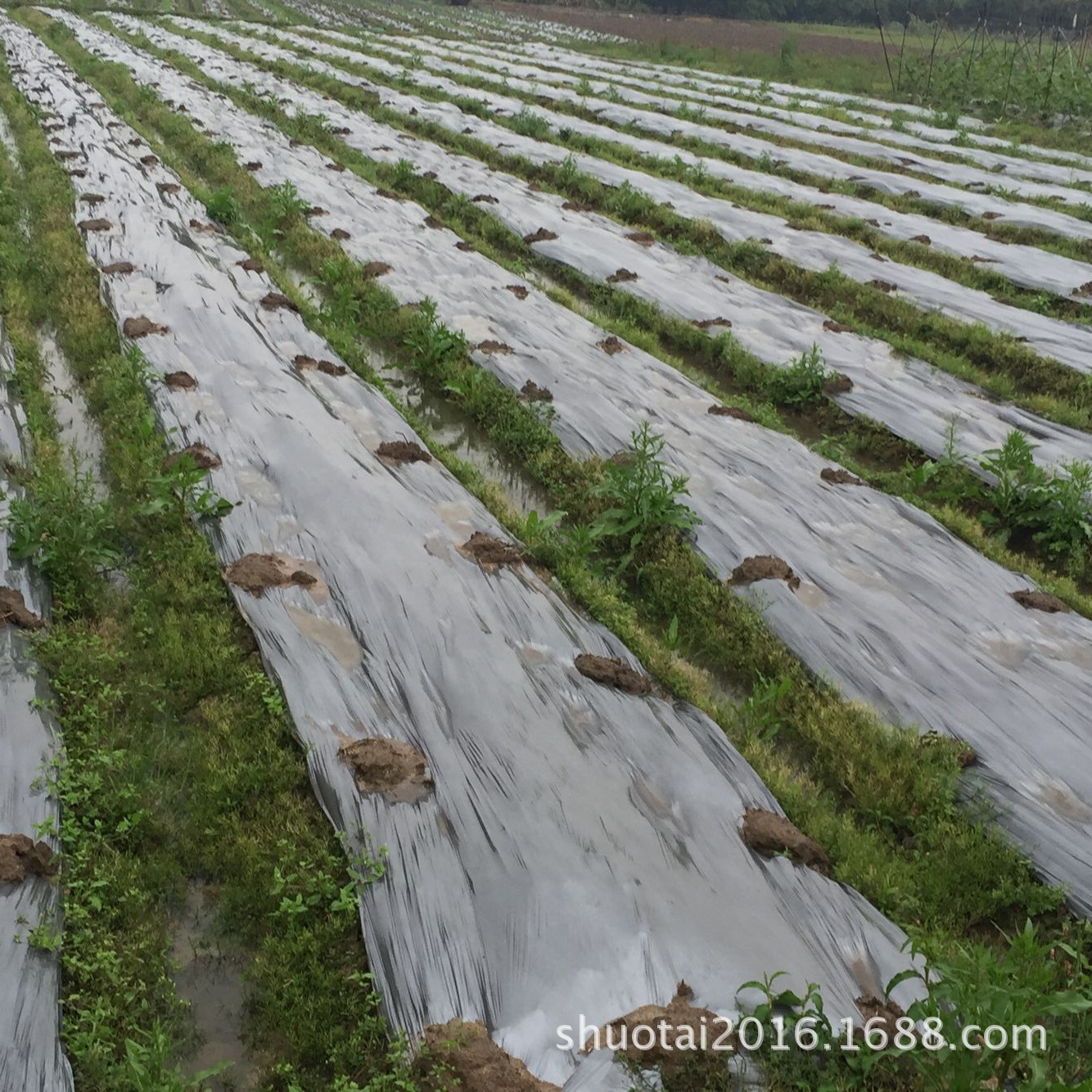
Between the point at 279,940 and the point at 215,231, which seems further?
the point at 215,231

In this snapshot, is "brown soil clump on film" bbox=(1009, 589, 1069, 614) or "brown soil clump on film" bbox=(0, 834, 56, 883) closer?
"brown soil clump on film" bbox=(0, 834, 56, 883)

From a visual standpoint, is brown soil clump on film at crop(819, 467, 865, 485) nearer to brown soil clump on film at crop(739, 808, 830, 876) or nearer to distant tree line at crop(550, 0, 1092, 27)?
brown soil clump on film at crop(739, 808, 830, 876)

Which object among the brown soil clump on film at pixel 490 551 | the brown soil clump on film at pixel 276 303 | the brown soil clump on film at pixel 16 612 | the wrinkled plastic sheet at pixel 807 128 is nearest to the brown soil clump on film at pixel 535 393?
the brown soil clump on film at pixel 490 551

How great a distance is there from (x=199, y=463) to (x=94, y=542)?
0.91 metres

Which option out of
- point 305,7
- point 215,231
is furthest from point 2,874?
point 305,7

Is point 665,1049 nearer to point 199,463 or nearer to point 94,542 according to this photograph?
point 94,542

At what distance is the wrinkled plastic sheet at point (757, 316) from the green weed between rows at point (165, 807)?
210 inches

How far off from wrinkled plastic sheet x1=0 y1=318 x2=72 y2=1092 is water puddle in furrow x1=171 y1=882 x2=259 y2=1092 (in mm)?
420

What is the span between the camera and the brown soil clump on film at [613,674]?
13.8ft

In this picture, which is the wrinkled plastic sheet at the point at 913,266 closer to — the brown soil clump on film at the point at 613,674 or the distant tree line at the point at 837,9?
the brown soil clump on film at the point at 613,674

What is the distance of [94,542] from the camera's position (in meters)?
4.98

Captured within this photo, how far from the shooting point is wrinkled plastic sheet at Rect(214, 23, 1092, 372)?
8484 millimetres

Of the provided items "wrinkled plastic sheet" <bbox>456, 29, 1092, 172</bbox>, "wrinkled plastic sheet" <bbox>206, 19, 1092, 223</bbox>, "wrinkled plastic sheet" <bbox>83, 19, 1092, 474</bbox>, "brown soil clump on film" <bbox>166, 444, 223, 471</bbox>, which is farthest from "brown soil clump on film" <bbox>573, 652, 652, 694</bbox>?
"wrinkled plastic sheet" <bbox>456, 29, 1092, 172</bbox>

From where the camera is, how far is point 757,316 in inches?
342
